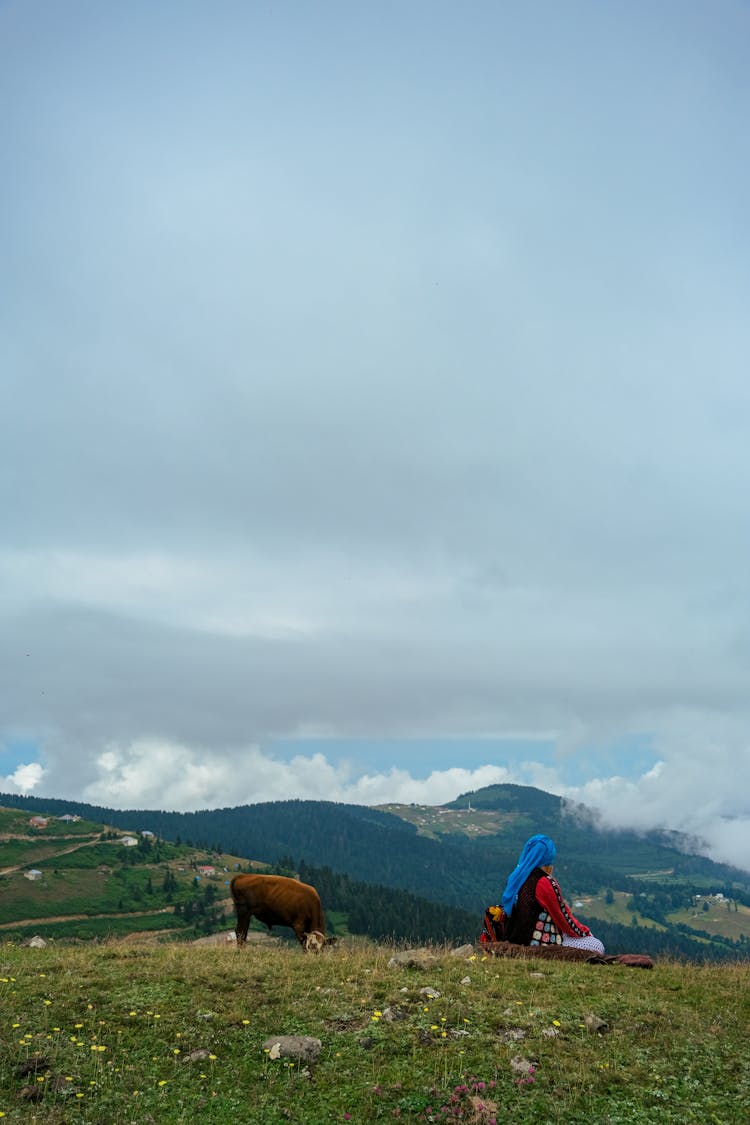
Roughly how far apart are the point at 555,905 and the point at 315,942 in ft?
20.7

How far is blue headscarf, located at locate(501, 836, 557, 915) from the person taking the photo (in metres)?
17.7

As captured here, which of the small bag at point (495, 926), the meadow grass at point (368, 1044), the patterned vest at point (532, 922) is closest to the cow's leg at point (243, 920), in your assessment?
the meadow grass at point (368, 1044)

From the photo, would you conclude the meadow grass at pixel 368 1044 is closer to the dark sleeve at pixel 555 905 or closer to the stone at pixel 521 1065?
the stone at pixel 521 1065

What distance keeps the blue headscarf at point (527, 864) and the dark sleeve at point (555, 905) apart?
0.37 meters

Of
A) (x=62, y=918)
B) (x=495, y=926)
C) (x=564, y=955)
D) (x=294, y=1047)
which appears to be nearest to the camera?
(x=294, y=1047)

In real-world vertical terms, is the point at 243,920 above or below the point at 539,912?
below

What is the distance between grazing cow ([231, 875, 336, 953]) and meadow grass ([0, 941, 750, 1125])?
16.9 ft

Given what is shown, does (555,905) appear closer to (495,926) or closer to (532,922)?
(532,922)

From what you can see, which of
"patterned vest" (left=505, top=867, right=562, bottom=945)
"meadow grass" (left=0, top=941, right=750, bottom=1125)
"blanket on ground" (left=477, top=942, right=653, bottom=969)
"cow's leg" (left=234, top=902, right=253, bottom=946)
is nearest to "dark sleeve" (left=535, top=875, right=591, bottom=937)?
"patterned vest" (left=505, top=867, right=562, bottom=945)

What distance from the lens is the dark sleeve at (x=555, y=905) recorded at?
678 inches

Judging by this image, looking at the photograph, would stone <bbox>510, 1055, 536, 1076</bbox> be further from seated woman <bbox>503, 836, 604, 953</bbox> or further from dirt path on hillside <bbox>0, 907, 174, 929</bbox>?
dirt path on hillside <bbox>0, 907, 174, 929</bbox>

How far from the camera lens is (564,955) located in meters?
16.1

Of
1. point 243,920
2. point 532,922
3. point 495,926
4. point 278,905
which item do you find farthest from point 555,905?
point 243,920

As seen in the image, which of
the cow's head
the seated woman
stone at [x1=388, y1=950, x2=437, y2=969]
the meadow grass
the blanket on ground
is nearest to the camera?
the meadow grass
